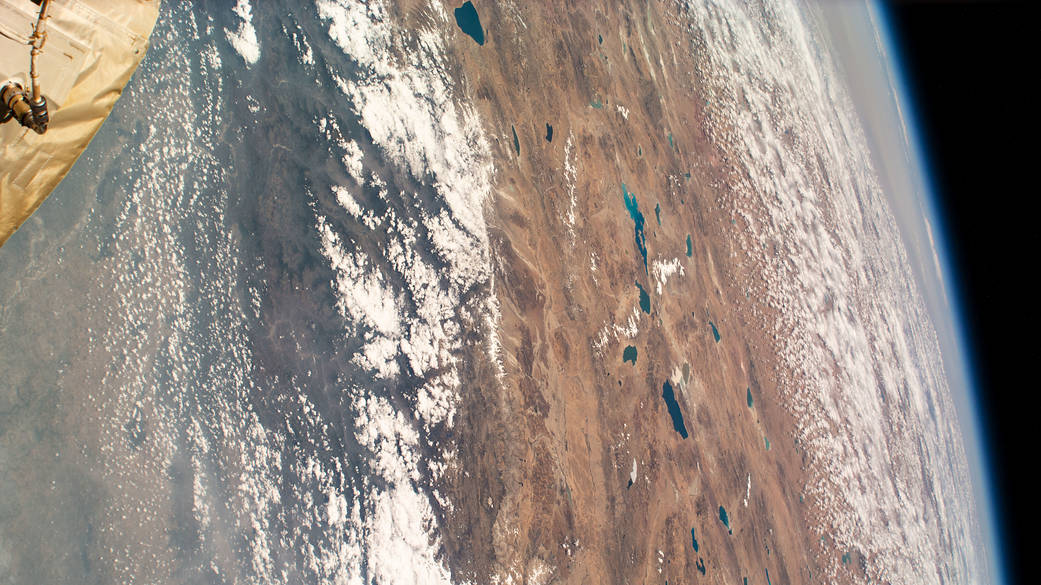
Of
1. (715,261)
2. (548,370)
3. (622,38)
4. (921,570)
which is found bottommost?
(921,570)

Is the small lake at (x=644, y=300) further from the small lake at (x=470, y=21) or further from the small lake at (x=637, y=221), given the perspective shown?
the small lake at (x=470, y=21)

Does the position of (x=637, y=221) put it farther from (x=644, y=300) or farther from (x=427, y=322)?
(x=427, y=322)

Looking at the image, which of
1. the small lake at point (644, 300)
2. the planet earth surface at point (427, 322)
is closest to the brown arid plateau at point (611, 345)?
the planet earth surface at point (427, 322)

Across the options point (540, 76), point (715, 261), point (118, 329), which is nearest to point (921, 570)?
point (715, 261)

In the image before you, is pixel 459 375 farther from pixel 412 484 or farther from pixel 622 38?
pixel 622 38

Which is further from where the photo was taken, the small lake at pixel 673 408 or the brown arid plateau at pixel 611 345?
the small lake at pixel 673 408

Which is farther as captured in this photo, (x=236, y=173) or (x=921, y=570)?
(x=921, y=570)
